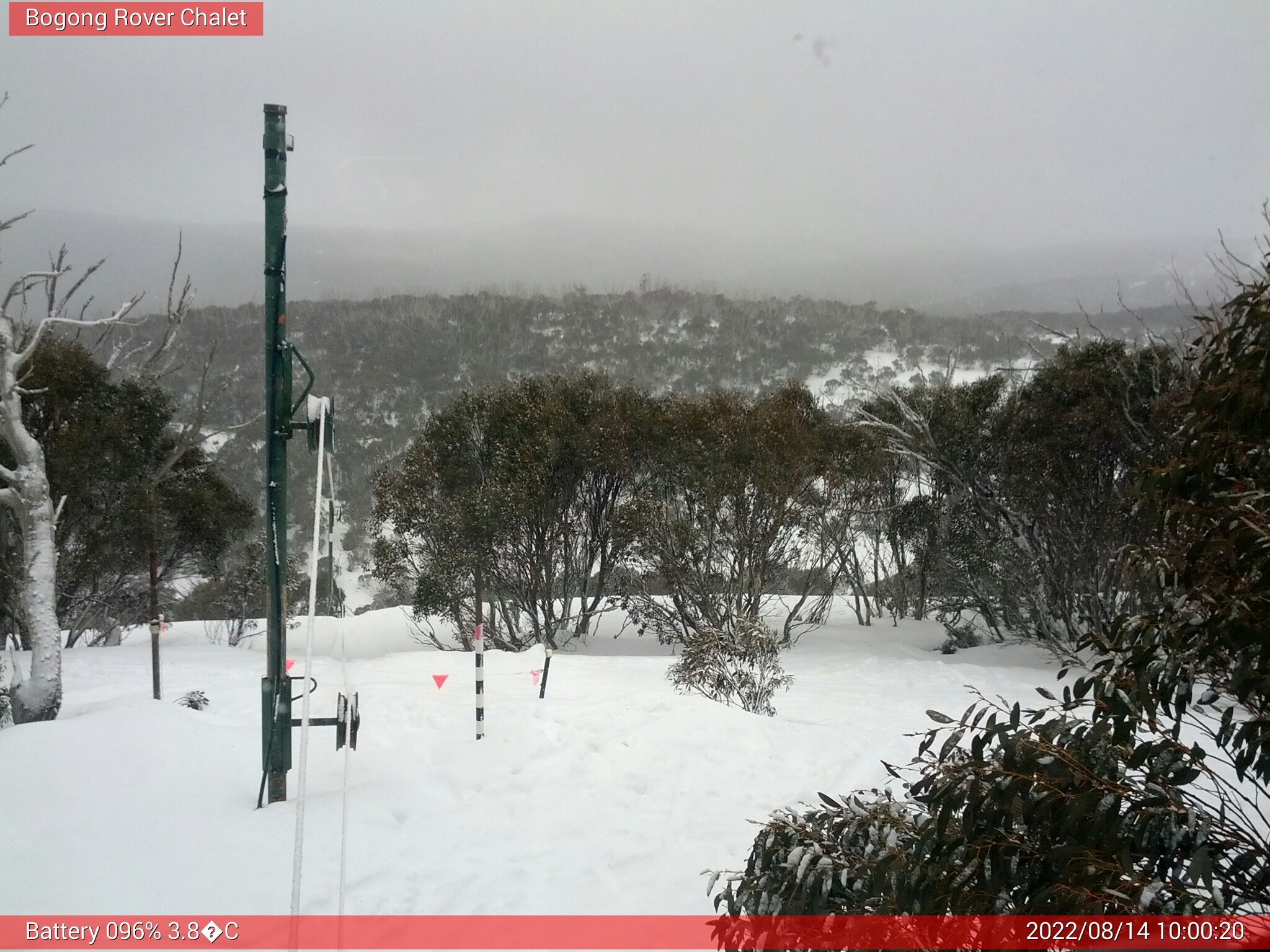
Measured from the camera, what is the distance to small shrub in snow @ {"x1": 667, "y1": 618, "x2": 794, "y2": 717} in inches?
304

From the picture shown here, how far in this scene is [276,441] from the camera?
384 cm

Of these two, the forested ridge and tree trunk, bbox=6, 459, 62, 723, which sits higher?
the forested ridge

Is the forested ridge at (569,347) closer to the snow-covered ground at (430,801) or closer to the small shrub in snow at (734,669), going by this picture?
the small shrub in snow at (734,669)

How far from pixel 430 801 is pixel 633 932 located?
138 cm

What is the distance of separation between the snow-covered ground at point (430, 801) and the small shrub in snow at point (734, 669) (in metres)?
0.70

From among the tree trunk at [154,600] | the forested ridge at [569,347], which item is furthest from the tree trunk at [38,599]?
the forested ridge at [569,347]

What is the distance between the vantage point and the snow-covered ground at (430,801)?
293 cm

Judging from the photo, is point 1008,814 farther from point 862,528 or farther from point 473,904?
point 862,528

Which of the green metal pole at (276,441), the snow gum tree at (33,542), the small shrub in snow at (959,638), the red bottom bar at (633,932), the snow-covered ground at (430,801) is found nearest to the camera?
the red bottom bar at (633,932)

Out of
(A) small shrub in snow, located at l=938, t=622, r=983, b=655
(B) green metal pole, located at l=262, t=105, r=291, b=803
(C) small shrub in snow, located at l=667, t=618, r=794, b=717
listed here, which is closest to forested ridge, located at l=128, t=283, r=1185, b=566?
(A) small shrub in snow, located at l=938, t=622, r=983, b=655

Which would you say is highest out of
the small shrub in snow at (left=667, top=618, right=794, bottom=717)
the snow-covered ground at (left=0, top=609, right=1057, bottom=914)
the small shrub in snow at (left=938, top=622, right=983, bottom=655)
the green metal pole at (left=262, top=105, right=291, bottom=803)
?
the green metal pole at (left=262, top=105, right=291, bottom=803)

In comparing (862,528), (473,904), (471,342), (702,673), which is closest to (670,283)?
(471,342)

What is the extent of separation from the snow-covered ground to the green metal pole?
11.8 inches

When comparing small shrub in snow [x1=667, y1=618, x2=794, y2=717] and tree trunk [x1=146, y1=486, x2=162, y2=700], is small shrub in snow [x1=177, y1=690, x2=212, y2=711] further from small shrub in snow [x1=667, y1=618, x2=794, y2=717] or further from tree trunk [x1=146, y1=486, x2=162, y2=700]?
small shrub in snow [x1=667, y1=618, x2=794, y2=717]
